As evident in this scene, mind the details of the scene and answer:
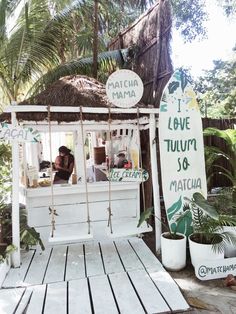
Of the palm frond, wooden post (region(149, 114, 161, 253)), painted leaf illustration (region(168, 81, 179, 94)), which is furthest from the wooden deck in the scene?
the palm frond

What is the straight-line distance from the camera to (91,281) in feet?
10.4

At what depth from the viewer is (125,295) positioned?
2871 millimetres

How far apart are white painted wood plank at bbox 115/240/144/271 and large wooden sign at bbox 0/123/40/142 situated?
1.89 metres

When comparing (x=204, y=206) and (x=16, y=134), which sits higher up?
(x=16, y=134)

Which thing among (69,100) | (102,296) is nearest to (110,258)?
(102,296)

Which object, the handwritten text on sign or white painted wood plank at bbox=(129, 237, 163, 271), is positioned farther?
the handwritten text on sign

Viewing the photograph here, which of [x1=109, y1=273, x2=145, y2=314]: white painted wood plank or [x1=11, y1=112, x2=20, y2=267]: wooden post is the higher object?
[x1=11, y1=112, x2=20, y2=267]: wooden post

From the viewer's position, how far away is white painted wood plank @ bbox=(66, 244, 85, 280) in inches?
133

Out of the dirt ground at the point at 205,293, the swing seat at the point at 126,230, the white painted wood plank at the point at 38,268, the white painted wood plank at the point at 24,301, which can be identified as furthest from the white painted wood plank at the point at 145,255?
the white painted wood plank at the point at 24,301

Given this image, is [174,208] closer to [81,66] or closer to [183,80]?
[183,80]

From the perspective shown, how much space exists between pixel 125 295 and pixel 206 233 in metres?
1.22

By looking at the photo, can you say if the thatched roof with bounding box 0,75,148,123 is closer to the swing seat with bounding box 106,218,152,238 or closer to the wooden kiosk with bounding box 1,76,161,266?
the wooden kiosk with bounding box 1,76,161,266

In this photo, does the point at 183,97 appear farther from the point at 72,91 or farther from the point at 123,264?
the point at 123,264

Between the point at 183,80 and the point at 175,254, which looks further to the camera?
the point at 183,80
